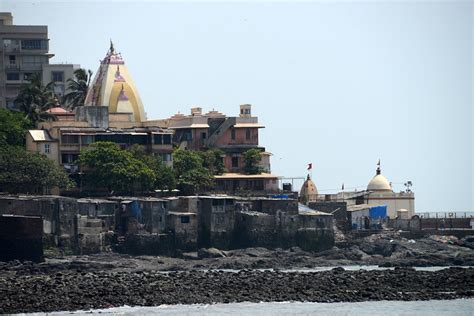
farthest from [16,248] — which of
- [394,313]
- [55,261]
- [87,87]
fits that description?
[87,87]

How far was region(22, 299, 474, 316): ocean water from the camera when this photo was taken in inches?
3369

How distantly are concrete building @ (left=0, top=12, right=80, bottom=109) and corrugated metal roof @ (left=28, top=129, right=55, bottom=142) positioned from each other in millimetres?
28012

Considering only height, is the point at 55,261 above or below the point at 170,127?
below

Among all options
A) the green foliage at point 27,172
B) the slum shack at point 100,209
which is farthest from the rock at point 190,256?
the green foliage at point 27,172

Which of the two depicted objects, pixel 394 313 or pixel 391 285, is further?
pixel 391 285

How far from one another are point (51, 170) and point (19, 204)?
7180mm

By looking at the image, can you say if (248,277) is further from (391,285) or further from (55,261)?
(55,261)

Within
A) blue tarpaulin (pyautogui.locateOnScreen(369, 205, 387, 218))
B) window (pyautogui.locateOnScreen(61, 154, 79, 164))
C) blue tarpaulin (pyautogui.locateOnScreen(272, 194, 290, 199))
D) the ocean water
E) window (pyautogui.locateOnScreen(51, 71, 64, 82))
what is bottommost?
the ocean water

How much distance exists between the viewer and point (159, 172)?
401 ft

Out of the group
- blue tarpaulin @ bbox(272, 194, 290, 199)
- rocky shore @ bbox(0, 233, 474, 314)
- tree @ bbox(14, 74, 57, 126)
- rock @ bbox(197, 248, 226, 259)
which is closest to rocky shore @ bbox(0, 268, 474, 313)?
rocky shore @ bbox(0, 233, 474, 314)

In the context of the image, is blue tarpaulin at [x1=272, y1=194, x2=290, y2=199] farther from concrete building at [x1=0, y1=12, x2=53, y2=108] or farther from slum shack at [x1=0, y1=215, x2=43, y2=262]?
concrete building at [x1=0, y1=12, x2=53, y2=108]

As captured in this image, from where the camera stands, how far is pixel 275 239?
11950 centimetres

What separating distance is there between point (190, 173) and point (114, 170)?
7285 millimetres

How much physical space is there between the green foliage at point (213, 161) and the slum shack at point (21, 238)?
23804mm
